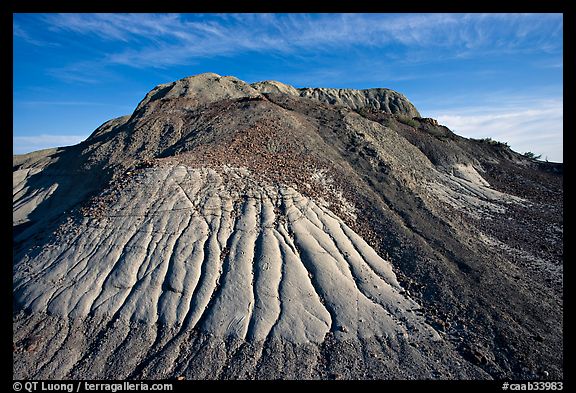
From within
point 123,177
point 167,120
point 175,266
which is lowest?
point 175,266

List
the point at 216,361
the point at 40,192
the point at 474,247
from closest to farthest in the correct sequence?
the point at 216,361
the point at 474,247
the point at 40,192

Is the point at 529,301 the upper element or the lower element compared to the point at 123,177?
lower

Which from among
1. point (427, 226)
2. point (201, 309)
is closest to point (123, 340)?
point (201, 309)

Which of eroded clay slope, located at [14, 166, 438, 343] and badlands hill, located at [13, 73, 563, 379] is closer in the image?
badlands hill, located at [13, 73, 563, 379]

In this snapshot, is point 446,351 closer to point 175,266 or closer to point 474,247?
point 474,247

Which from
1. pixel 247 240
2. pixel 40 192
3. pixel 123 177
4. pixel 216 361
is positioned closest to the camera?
pixel 216 361

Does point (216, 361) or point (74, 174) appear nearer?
point (216, 361)

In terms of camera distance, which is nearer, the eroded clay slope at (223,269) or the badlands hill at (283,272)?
the badlands hill at (283,272)
